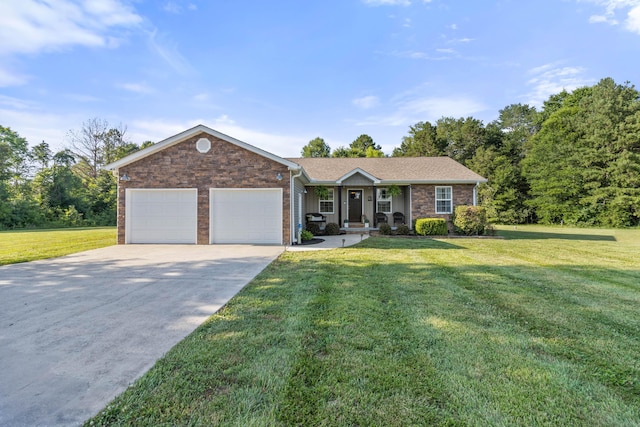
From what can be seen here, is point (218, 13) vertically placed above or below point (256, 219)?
above

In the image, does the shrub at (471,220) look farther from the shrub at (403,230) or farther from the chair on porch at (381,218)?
the chair on porch at (381,218)

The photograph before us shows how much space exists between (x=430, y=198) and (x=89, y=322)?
48.8 feet

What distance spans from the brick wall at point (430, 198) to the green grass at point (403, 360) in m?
9.94

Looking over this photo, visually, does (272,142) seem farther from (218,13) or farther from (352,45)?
(218,13)

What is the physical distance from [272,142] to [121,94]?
1307cm

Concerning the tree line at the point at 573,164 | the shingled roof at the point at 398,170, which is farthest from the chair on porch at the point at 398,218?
the tree line at the point at 573,164

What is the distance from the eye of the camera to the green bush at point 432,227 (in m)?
14.4

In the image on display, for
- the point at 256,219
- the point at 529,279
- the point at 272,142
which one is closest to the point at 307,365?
the point at 529,279

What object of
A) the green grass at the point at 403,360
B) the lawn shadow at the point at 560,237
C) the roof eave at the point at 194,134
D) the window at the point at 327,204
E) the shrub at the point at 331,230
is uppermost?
the roof eave at the point at 194,134

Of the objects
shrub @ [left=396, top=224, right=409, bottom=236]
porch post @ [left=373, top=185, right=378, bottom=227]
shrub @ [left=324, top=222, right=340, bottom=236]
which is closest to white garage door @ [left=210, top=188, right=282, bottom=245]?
shrub @ [left=324, top=222, right=340, bottom=236]

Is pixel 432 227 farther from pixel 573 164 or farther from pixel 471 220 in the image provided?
pixel 573 164

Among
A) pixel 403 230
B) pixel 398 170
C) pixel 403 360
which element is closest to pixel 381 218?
pixel 403 230

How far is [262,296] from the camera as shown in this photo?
483cm

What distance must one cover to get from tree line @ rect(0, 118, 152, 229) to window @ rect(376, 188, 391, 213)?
54.6 feet
